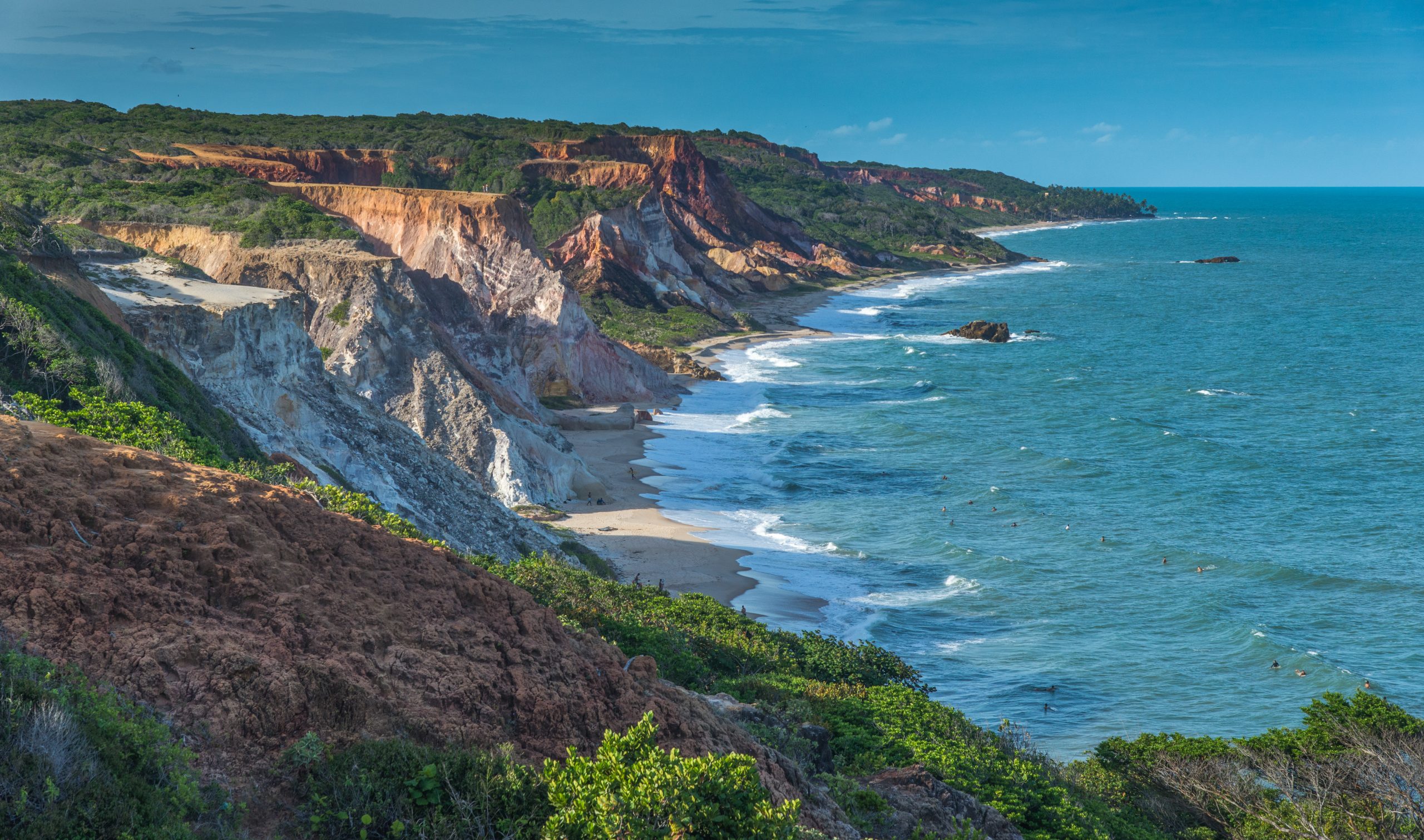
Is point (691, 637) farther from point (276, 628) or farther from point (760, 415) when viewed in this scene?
point (760, 415)

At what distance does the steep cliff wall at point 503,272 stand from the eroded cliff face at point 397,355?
12793mm

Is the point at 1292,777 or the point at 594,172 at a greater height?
the point at 594,172

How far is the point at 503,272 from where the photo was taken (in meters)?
54.6

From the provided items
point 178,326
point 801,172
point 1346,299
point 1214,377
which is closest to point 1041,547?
point 178,326

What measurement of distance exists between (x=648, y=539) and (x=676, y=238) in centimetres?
6965

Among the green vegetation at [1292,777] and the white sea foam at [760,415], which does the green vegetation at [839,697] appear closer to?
the green vegetation at [1292,777]

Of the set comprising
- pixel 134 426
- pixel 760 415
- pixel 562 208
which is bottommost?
pixel 760 415

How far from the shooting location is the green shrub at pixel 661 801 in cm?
764

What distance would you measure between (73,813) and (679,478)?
35537mm

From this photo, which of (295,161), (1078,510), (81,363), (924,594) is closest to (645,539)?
(924,594)

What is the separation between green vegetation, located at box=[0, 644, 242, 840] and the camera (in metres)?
6.58

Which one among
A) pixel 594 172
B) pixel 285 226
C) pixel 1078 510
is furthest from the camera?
Result: pixel 594 172

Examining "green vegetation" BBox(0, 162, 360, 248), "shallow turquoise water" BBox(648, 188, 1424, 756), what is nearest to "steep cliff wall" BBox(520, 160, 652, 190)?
"shallow turquoise water" BBox(648, 188, 1424, 756)

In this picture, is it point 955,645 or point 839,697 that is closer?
point 839,697
